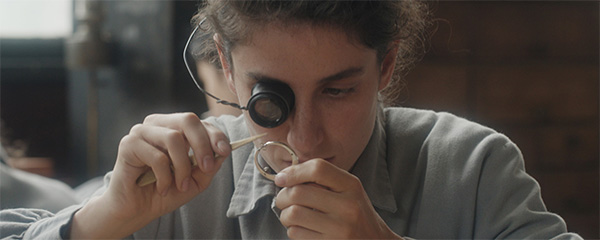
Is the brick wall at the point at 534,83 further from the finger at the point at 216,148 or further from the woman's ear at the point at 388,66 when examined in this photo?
the finger at the point at 216,148

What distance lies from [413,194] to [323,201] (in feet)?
1.30

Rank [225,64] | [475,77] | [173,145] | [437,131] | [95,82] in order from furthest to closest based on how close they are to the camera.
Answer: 1. [95,82]
2. [475,77]
3. [437,131]
4. [225,64]
5. [173,145]

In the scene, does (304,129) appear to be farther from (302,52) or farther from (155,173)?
(155,173)

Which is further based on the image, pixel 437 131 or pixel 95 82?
pixel 95 82

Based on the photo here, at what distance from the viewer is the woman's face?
109 centimetres

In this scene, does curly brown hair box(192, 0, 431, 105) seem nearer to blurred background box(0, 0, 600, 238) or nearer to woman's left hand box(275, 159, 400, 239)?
woman's left hand box(275, 159, 400, 239)

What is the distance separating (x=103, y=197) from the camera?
123cm

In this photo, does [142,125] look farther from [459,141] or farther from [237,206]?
[459,141]

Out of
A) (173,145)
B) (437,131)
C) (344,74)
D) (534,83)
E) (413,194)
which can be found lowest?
(534,83)

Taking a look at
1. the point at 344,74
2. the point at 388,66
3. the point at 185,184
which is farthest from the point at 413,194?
the point at 185,184

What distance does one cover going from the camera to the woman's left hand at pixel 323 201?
1.03 meters

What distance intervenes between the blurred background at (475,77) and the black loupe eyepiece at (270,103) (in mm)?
2072

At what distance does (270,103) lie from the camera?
1.07 m

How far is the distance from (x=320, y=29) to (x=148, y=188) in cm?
45
